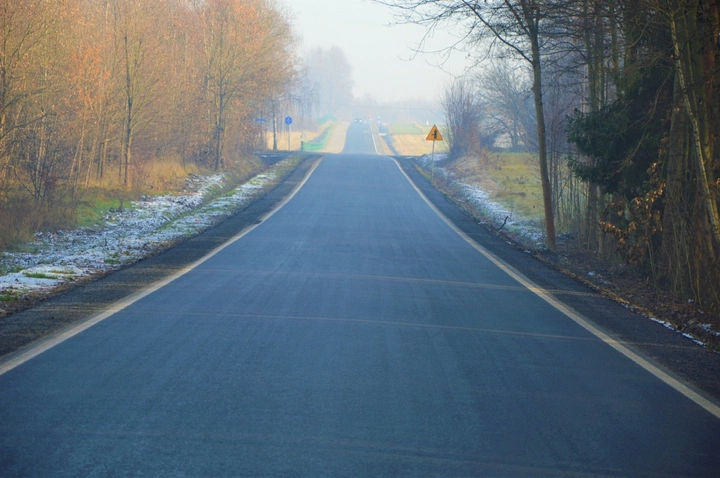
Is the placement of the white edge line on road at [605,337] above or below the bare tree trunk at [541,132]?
below

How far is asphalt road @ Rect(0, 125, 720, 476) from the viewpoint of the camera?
171 inches

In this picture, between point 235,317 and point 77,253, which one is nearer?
point 235,317

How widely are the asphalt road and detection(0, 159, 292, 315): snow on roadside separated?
2.19m

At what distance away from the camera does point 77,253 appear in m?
13.6

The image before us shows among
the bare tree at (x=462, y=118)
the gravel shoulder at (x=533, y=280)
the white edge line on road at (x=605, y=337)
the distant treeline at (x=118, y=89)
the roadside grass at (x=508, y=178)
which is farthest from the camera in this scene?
the bare tree at (x=462, y=118)

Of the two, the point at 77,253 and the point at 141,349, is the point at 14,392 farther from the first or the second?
the point at 77,253

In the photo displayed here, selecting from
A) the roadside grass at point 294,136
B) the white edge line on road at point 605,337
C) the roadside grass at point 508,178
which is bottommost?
the white edge line on road at point 605,337

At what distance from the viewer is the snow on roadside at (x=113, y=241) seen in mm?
10766

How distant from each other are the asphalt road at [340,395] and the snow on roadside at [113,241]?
2193mm

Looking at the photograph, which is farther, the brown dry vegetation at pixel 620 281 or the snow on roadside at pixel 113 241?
the snow on roadside at pixel 113 241

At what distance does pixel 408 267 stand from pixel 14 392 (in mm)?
8181

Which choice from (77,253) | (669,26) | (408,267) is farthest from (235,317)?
(669,26)

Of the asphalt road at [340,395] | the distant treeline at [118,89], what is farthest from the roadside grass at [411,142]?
the asphalt road at [340,395]

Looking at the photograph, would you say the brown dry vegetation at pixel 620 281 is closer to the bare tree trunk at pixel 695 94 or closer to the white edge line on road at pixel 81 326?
the bare tree trunk at pixel 695 94
